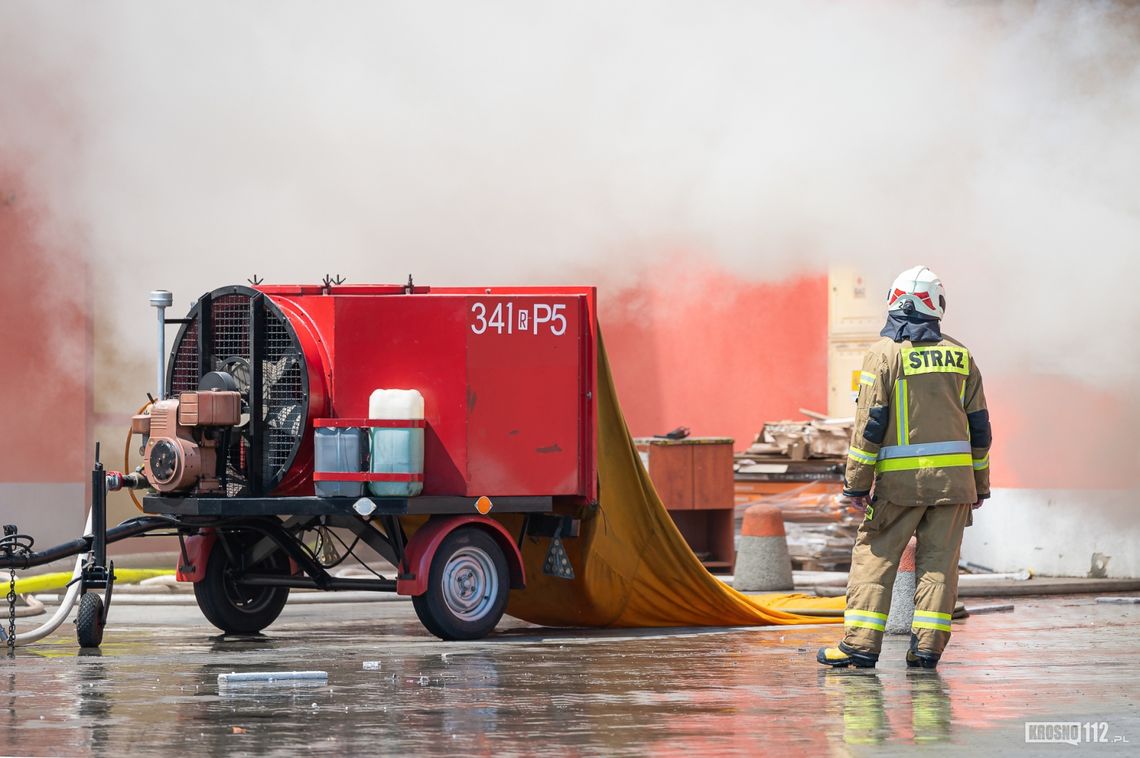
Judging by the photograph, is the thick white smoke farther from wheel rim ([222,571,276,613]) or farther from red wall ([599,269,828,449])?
wheel rim ([222,571,276,613])

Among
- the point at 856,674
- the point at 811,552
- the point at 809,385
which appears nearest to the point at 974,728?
the point at 856,674

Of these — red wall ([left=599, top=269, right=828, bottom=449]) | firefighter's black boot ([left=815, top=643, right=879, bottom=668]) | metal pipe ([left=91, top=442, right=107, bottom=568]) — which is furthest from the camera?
red wall ([left=599, top=269, right=828, bottom=449])

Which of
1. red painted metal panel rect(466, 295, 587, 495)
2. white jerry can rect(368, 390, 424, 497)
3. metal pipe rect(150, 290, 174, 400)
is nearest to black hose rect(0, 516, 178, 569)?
metal pipe rect(150, 290, 174, 400)

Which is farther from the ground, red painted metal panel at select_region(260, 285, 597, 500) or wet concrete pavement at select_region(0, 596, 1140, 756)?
red painted metal panel at select_region(260, 285, 597, 500)

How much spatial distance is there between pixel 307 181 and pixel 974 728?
28.9 feet

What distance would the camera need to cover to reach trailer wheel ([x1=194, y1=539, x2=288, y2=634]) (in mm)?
10328

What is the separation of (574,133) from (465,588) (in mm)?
5226

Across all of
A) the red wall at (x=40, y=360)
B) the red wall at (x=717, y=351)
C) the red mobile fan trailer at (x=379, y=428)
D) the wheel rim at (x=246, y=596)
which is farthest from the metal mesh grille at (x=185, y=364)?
the red wall at (x=717, y=351)

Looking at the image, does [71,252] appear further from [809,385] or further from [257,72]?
[809,385]

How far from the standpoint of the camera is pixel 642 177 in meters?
14.3

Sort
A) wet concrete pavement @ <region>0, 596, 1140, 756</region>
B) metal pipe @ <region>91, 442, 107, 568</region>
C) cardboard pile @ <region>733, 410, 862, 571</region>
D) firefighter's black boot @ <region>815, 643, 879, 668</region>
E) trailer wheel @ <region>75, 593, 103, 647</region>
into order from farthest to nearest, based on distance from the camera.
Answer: cardboard pile @ <region>733, 410, 862, 571</region> < metal pipe @ <region>91, 442, 107, 568</region> < trailer wheel @ <region>75, 593, 103, 647</region> < firefighter's black boot @ <region>815, 643, 879, 668</region> < wet concrete pavement @ <region>0, 596, 1140, 756</region>

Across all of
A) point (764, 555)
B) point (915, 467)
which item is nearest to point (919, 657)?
point (915, 467)

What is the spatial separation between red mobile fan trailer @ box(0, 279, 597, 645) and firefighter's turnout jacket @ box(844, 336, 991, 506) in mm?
2193

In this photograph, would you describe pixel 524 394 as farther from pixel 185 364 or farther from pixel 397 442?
pixel 185 364
